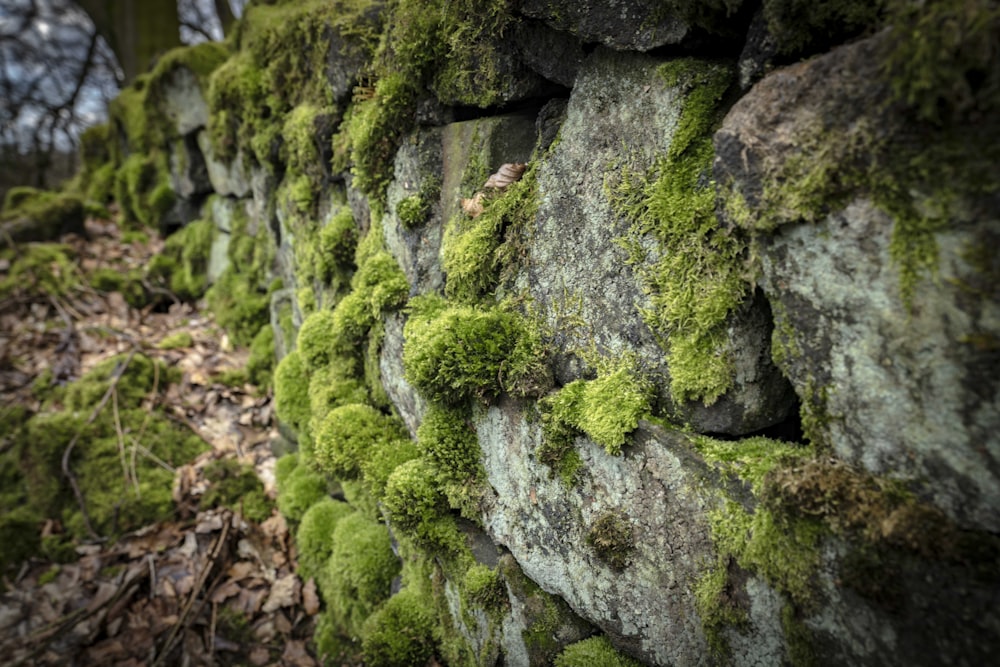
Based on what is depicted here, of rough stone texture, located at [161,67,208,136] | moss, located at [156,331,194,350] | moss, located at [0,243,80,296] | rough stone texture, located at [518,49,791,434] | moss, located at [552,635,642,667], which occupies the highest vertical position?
rough stone texture, located at [161,67,208,136]

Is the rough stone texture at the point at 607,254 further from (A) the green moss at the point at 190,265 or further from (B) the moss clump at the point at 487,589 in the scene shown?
(A) the green moss at the point at 190,265

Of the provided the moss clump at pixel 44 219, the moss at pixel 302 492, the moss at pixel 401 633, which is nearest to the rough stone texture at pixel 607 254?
the moss at pixel 401 633

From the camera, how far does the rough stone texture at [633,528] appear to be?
203 cm

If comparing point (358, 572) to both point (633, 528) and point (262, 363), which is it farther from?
point (262, 363)

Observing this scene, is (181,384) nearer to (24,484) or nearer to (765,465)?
(24,484)

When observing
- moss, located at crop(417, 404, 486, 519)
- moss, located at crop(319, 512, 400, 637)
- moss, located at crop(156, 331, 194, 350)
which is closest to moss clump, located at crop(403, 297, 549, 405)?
moss, located at crop(417, 404, 486, 519)

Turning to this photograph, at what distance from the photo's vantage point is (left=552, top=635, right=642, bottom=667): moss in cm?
233

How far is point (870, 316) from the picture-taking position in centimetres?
148

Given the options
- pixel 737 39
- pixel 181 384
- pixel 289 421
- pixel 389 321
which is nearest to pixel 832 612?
pixel 737 39

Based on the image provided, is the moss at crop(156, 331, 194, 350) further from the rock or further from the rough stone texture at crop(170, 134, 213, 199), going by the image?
the rock

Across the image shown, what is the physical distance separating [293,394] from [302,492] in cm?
83

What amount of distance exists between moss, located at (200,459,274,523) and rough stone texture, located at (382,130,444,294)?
9.41 ft

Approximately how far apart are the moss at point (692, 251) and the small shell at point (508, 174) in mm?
812

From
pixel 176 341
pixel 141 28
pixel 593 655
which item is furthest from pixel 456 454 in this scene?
pixel 141 28
